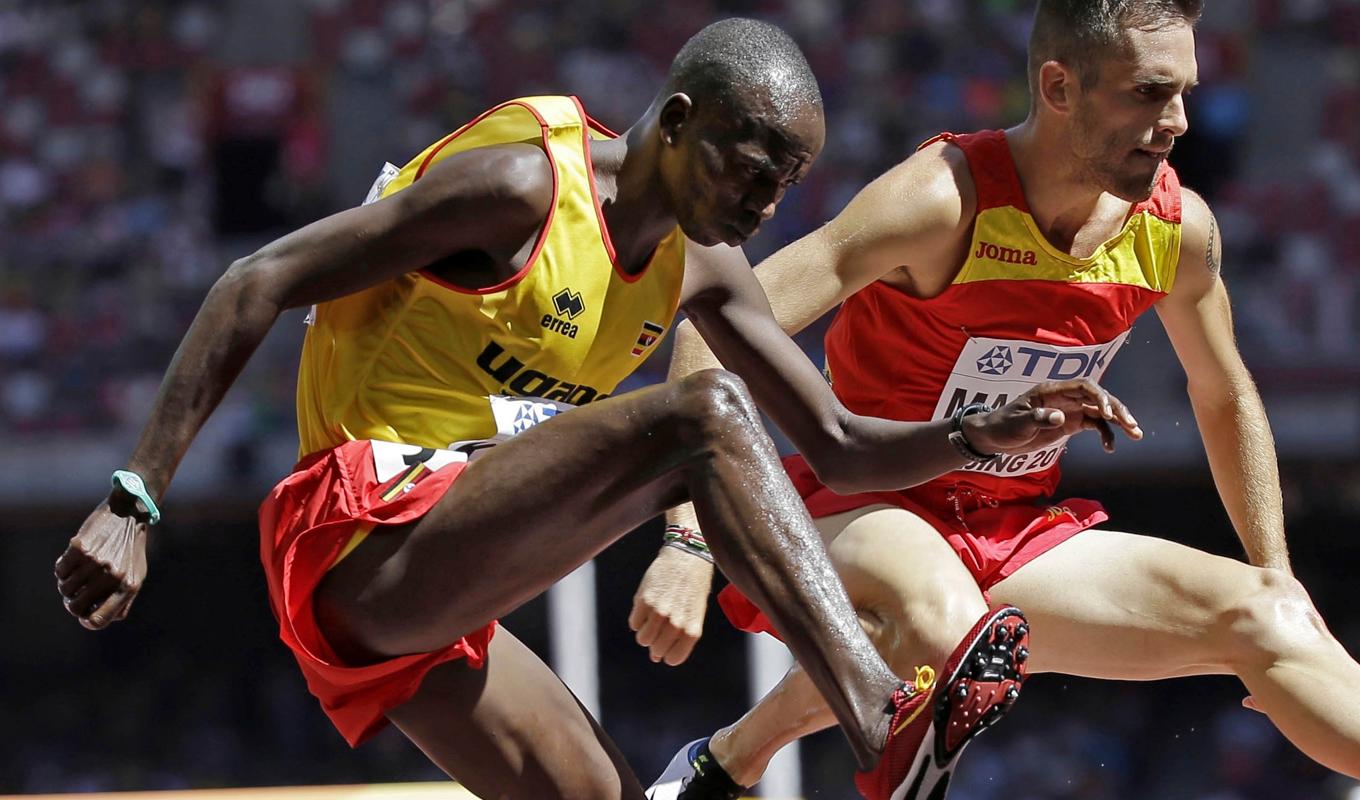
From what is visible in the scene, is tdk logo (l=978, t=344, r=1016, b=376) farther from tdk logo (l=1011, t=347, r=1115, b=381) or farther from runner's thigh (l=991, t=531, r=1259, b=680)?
runner's thigh (l=991, t=531, r=1259, b=680)

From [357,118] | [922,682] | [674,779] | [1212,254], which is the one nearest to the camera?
[922,682]

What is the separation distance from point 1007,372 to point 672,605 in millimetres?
1090

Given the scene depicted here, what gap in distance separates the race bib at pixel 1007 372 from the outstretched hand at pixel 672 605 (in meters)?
→ 0.87

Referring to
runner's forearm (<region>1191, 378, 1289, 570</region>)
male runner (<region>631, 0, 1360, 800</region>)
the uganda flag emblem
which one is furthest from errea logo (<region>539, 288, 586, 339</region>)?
runner's forearm (<region>1191, 378, 1289, 570</region>)

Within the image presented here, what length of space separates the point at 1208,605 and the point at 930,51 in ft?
27.1

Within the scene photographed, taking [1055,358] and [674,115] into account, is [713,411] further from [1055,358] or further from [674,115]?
[1055,358]

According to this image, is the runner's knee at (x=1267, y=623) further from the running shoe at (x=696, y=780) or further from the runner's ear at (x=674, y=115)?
the runner's ear at (x=674, y=115)

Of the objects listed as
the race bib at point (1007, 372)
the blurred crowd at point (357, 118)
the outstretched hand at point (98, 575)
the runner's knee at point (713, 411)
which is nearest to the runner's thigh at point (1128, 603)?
the race bib at point (1007, 372)

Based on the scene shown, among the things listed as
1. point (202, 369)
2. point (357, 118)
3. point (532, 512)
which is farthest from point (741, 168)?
point (357, 118)

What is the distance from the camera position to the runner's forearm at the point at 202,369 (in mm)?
2734

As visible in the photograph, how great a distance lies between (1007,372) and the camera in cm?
382

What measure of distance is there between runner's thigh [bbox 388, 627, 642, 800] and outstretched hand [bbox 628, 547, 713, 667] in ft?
0.71

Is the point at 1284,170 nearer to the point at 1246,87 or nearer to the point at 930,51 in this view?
the point at 1246,87

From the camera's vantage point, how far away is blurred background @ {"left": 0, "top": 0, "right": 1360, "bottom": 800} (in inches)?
388
